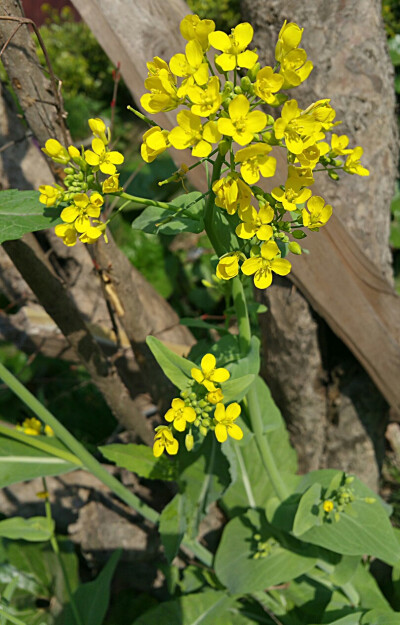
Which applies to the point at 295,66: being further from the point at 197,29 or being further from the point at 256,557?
the point at 256,557

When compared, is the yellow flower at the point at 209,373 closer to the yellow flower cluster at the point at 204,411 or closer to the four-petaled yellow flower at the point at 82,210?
the yellow flower cluster at the point at 204,411

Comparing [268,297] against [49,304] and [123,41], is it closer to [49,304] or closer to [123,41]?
[49,304]

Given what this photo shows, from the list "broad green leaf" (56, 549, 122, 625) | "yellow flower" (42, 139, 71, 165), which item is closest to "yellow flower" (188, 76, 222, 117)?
"yellow flower" (42, 139, 71, 165)

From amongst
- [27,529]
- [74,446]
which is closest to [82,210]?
[74,446]

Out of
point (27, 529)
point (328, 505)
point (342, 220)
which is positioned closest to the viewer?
point (328, 505)

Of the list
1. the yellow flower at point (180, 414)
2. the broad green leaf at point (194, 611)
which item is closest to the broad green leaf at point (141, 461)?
the broad green leaf at point (194, 611)
